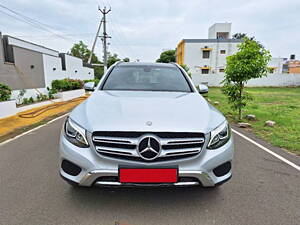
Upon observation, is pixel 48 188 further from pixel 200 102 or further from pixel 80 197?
pixel 200 102

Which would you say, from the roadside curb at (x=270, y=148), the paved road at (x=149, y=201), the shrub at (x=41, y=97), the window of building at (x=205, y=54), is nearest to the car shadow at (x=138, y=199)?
the paved road at (x=149, y=201)

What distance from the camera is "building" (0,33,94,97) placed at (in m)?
8.53

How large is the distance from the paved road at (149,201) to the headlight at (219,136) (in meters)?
0.70

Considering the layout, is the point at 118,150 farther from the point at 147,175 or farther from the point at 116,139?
the point at 147,175

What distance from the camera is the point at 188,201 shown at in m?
2.19

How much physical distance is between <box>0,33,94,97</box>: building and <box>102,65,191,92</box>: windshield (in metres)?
7.32

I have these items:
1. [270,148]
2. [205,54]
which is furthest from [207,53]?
[270,148]

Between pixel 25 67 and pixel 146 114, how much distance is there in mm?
10102

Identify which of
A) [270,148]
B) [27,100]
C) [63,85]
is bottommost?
[270,148]

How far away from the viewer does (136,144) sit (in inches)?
67.6

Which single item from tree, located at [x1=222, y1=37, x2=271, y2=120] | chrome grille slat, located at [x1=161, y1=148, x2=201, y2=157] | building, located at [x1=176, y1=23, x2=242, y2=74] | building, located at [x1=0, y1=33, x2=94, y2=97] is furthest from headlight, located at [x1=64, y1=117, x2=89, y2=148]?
building, located at [x1=176, y1=23, x2=242, y2=74]

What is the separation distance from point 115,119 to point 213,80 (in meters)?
26.2

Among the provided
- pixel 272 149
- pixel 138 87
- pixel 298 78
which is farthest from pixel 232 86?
pixel 298 78

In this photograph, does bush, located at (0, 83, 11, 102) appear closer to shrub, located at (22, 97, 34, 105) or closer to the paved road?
shrub, located at (22, 97, 34, 105)
